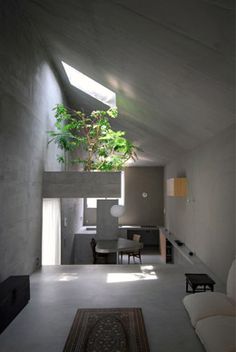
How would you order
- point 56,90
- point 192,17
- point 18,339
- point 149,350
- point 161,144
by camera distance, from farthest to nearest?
point 161,144 < point 56,90 < point 18,339 < point 149,350 < point 192,17

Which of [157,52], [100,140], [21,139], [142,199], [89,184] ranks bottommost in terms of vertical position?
[142,199]

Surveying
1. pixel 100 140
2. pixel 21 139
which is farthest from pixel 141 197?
pixel 21 139

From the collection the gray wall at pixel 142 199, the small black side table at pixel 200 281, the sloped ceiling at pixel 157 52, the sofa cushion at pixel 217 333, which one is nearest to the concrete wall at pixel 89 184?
the sloped ceiling at pixel 157 52

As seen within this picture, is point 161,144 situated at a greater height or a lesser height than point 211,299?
greater

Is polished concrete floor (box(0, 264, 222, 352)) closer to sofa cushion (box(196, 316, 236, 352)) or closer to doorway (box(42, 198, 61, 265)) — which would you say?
sofa cushion (box(196, 316, 236, 352))

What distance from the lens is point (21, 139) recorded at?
193 inches

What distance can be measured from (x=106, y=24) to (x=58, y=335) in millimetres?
3663

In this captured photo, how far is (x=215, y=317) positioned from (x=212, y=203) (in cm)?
292

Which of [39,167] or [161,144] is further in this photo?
[161,144]

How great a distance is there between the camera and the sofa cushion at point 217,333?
8.43 feet

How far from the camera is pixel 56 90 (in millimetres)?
7609

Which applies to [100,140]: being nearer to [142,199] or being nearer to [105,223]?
[105,223]

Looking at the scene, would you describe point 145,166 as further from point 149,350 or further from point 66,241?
point 149,350

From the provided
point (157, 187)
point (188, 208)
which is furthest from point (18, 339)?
point (157, 187)
